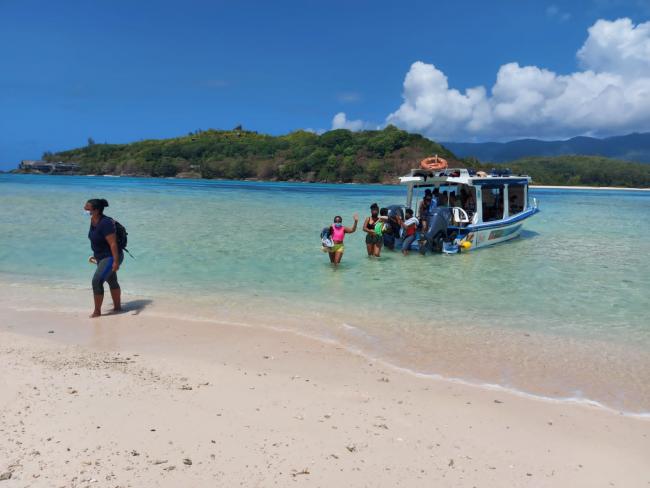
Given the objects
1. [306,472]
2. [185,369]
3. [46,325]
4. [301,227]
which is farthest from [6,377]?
[301,227]

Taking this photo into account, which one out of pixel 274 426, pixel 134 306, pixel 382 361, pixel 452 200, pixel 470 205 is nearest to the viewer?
pixel 274 426

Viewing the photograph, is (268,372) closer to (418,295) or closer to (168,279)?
(418,295)

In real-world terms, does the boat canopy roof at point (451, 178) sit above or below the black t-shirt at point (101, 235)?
above

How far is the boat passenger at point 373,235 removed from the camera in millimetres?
12270

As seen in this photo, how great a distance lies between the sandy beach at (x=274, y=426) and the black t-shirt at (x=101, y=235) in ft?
5.42

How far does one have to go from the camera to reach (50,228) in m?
16.6

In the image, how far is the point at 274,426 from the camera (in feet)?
11.8

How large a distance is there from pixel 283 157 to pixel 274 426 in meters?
131

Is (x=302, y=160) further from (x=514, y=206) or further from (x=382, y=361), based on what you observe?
(x=382, y=361)

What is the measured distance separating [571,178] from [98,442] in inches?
6087

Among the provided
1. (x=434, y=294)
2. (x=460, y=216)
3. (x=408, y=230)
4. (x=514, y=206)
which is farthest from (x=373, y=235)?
(x=514, y=206)

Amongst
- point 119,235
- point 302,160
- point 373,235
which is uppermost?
point 302,160

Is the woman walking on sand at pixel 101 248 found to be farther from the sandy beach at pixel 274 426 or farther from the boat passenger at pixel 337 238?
the boat passenger at pixel 337 238

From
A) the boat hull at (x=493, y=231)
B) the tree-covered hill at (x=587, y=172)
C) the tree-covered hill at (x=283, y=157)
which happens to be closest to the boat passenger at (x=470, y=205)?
the boat hull at (x=493, y=231)
